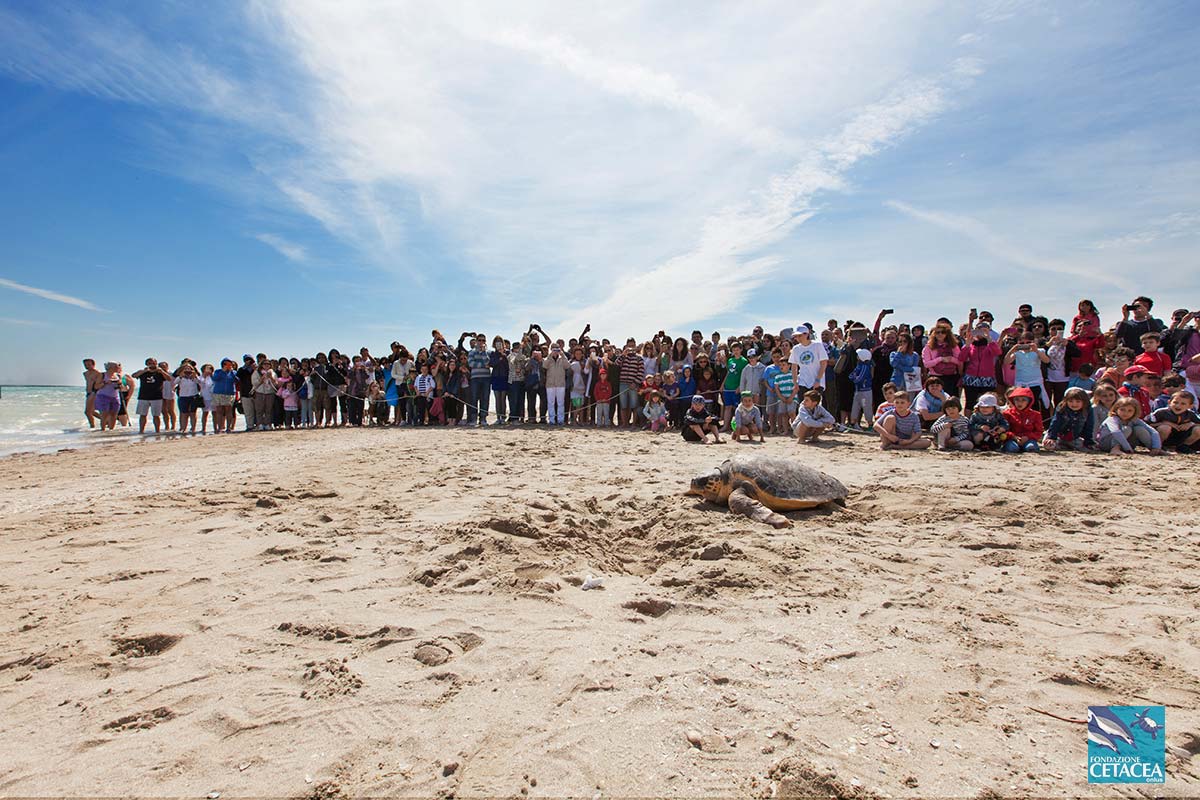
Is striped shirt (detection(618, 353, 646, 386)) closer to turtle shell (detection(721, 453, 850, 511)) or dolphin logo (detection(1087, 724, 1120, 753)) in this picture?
turtle shell (detection(721, 453, 850, 511))

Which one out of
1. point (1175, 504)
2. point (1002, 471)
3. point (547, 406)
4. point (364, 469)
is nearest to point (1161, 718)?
point (1175, 504)

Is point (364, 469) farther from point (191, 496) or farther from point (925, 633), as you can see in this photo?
point (925, 633)

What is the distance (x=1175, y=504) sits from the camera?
468 centimetres

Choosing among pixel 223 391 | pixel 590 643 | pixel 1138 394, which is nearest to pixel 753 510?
pixel 590 643

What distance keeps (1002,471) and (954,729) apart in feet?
17.7

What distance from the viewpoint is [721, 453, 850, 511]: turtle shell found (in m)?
4.91

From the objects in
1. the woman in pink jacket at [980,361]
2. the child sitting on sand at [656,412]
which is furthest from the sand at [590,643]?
the child sitting on sand at [656,412]

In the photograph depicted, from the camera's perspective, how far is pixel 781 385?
10.1m

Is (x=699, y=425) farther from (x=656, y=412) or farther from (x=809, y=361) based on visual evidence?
(x=809, y=361)

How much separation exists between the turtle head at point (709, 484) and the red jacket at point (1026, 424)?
5204 millimetres

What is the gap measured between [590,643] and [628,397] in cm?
961

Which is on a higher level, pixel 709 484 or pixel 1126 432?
pixel 1126 432

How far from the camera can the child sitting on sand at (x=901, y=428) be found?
314 inches

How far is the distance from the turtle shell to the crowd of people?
361 centimetres
